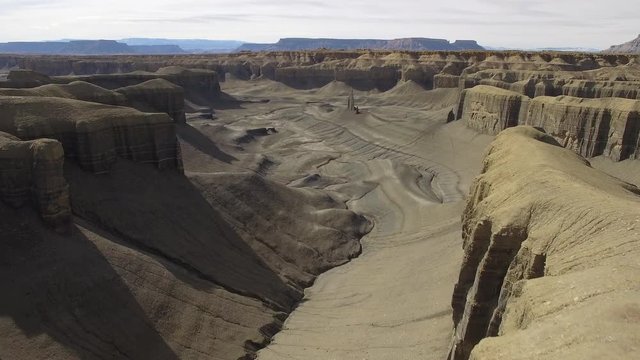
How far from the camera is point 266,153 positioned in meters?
51.4

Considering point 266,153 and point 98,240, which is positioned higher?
point 98,240

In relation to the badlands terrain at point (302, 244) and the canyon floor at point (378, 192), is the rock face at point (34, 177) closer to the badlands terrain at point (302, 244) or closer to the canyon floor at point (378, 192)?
the badlands terrain at point (302, 244)

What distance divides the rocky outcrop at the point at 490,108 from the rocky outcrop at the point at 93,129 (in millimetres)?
31620

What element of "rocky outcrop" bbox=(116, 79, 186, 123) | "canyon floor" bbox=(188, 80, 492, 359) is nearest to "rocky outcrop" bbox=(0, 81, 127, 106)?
"canyon floor" bbox=(188, 80, 492, 359)

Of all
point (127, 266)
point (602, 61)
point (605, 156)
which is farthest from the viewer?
point (602, 61)

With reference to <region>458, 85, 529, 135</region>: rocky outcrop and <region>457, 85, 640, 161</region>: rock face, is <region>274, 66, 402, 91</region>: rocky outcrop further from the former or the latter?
<region>457, 85, 640, 161</region>: rock face

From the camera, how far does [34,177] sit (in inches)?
686

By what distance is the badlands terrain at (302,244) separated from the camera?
37.4 ft

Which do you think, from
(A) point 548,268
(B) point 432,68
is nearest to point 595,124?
(A) point 548,268

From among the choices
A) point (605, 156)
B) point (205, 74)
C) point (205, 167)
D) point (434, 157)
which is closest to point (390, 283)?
point (205, 167)

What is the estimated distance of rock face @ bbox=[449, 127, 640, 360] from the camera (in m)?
8.02

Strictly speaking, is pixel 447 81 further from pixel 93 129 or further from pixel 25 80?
pixel 93 129

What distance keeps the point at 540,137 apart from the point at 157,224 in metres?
19.2

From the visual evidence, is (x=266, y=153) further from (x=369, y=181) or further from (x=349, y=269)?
(x=349, y=269)
